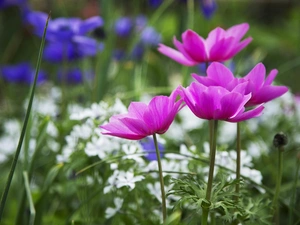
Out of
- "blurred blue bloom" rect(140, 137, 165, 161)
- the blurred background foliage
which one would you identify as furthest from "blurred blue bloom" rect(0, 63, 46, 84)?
"blurred blue bloom" rect(140, 137, 165, 161)

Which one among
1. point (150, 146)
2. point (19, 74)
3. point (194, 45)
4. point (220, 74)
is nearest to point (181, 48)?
point (194, 45)

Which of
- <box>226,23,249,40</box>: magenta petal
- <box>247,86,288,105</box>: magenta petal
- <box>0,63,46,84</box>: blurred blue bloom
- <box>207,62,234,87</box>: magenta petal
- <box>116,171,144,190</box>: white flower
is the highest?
<box>0,63,46,84</box>: blurred blue bloom

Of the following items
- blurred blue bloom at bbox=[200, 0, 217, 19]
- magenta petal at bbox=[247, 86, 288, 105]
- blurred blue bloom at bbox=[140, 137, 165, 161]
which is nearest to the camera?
magenta petal at bbox=[247, 86, 288, 105]

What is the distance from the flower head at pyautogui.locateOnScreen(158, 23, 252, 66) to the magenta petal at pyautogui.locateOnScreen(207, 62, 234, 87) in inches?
3.8

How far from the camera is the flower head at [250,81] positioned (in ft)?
2.22

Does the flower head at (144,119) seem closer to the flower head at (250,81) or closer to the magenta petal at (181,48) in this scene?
the flower head at (250,81)

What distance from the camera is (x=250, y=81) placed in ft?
2.28

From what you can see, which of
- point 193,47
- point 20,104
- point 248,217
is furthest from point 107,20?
point 248,217

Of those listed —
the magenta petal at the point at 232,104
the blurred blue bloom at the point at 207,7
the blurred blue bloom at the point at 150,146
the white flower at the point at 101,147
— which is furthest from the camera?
the blurred blue bloom at the point at 207,7

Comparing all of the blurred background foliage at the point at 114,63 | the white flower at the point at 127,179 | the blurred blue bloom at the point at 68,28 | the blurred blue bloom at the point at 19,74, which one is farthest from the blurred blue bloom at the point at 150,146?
the blurred blue bloom at the point at 19,74

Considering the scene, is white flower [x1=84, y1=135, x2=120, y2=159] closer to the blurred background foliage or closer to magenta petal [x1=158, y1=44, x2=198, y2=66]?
the blurred background foliage

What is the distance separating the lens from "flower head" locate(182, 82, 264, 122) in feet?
2.01

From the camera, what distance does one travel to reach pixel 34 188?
4.35ft

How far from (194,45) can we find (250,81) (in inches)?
4.5
